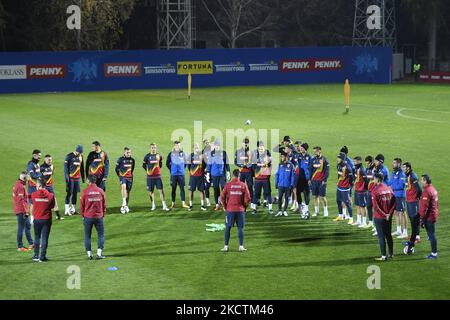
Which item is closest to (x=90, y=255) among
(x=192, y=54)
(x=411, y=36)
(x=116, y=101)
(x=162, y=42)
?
(x=116, y=101)

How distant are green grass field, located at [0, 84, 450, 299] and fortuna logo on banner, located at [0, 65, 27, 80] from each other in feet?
59.1

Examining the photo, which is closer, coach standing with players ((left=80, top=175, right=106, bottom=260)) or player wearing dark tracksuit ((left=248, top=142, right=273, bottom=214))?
coach standing with players ((left=80, top=175, right=106, bottom=260))

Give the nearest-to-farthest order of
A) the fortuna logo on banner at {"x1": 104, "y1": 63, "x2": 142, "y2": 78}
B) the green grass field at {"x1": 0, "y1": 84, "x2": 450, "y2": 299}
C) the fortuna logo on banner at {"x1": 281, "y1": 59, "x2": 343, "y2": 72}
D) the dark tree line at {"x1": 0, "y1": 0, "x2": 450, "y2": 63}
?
the green grass field at {"x1": 0, "y1": 84, "x2": 450, "y2": 299}
the fortuna logo on banner at {"x1": 104, "y1": 63, "x2": 142, "y2": 78}
the fortuna logo on banner at {"x1": 281, "y1": 59, "x2": 343, "y2": 72}
the dark tree line at {"x1": 0, "y1": 0, "x2": 450, "y2": 63}

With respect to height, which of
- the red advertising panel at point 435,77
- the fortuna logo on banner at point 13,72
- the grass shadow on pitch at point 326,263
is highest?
the fortuna logo on banner at point 13,72

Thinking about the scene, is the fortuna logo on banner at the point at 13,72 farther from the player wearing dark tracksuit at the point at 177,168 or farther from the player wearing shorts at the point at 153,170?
the player wearing shorts at the point at 153,170

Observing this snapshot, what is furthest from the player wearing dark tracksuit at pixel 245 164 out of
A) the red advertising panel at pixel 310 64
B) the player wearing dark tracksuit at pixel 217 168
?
the red advertising panel at pixel 310 64

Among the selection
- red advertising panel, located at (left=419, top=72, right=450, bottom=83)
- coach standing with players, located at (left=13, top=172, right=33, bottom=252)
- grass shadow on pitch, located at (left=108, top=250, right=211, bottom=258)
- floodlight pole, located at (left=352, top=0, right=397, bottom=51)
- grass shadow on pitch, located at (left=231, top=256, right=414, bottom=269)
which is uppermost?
floodlight pole, located at (left=352, top=0, right=397, bottom=51)

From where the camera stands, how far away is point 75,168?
80.6 ft

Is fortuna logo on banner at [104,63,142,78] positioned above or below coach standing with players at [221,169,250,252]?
above

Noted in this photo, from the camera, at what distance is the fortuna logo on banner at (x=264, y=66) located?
6825 centimetres

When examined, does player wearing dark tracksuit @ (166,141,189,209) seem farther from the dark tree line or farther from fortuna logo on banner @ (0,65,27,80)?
the dark tree line

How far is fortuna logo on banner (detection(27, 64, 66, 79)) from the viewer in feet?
201

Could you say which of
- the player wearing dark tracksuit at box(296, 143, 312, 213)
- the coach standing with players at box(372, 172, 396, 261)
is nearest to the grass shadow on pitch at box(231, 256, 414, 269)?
the coach standing with players at box(372, 172, 396, 261)
